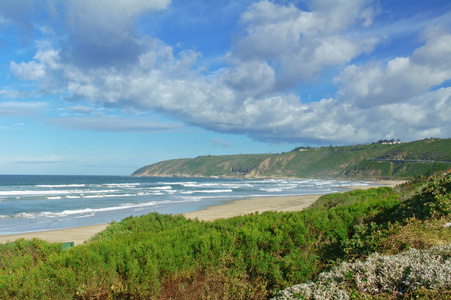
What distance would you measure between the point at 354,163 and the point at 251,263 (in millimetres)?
147316

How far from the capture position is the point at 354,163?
458 ft

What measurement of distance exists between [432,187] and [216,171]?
19053 centimetres

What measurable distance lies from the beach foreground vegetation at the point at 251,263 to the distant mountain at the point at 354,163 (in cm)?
7170

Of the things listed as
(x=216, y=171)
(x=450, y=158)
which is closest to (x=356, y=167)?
(x=450, y=158)

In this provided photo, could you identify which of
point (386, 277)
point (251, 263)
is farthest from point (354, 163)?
point (386, 277)

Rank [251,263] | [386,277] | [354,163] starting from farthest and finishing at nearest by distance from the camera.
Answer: [354,163] → [251,263] → [386,277]

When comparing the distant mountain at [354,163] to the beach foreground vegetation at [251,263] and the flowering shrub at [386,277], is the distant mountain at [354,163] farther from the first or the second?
the flowering shrub at [386,277]

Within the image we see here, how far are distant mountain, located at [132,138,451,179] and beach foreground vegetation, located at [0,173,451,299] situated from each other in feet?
235

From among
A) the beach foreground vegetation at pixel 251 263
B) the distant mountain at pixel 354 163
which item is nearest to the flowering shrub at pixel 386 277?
the beach foreground vegetation at pixel 251 263

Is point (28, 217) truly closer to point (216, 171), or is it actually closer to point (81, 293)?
point (81, 293)

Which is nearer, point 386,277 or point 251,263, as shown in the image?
point 386,277

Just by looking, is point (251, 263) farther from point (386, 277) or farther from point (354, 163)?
point (354, 163)

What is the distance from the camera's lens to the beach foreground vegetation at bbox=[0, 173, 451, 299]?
3.27 metres

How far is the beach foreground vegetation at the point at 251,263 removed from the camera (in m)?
3.27
